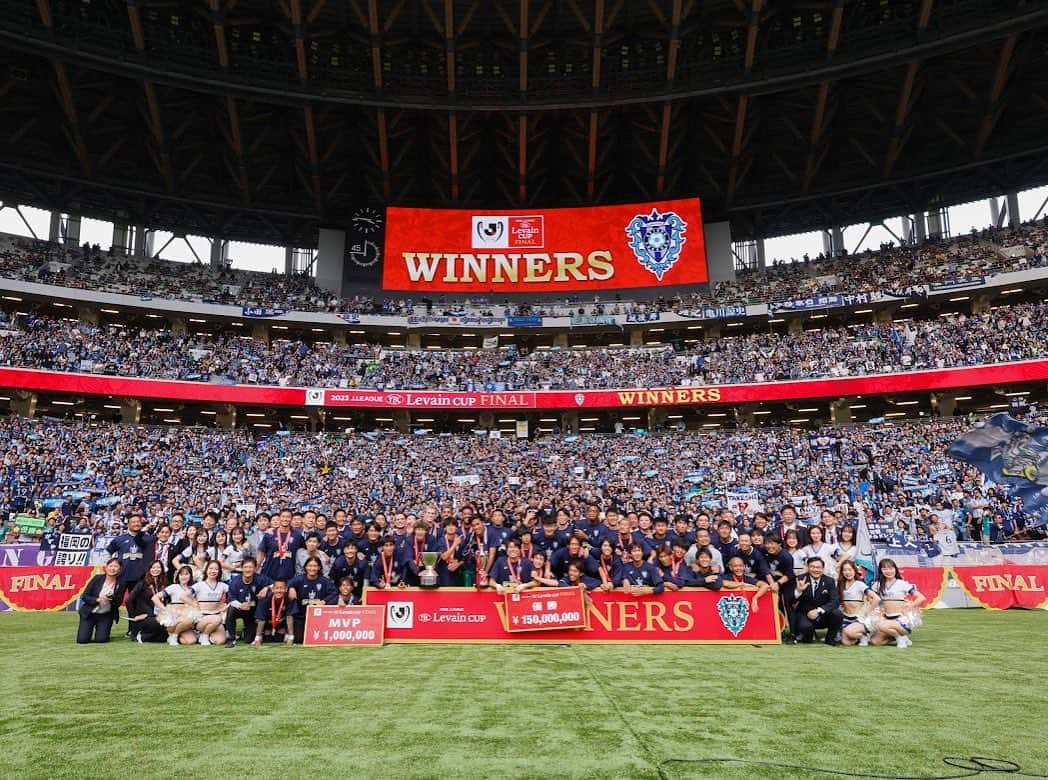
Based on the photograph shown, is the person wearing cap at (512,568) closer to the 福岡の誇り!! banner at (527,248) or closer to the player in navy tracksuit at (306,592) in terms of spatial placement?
the player in navy tracksuit at (306,592)

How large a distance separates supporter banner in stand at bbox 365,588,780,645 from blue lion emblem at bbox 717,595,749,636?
41 cm

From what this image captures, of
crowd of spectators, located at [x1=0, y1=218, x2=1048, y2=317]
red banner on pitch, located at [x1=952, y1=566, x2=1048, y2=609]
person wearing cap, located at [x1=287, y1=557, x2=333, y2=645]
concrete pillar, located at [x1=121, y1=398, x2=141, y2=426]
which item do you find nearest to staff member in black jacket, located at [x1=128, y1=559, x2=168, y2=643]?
person wearing cap, located at [x1=287, y1=557, x2=333, y2=645]

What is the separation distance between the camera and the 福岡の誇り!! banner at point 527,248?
46.5m

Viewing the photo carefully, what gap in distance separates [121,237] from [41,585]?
127 ft

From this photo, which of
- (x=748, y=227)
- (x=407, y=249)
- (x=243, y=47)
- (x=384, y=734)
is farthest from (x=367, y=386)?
(x=384, y=734)

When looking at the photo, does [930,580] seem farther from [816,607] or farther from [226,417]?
[226,417]

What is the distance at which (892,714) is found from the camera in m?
6.26

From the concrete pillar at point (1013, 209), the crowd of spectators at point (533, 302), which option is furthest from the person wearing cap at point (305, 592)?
the concrete pillar at point (1013, 209)

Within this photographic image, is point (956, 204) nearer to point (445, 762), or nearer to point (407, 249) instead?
point (407, 249)

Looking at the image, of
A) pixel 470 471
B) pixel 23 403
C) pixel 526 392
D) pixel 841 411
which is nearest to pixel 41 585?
pixel 470 471

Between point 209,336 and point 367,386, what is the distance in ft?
39.5

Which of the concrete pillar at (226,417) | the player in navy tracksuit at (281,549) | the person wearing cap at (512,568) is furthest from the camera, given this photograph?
the concrete pillar at (226,417)

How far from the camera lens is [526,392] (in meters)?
42.3

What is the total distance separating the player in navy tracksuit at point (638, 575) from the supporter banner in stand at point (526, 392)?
96.5 ft
